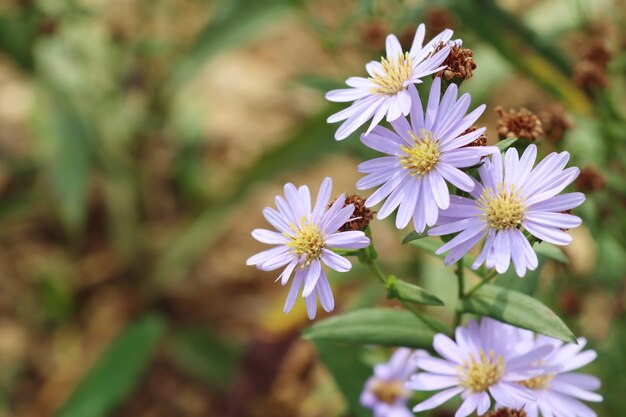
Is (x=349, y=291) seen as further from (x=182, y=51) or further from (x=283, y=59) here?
(x=283, y=59)

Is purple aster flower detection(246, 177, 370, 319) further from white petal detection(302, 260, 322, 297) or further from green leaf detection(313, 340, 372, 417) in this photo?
green leaf detection(313, 340, 372, 417)

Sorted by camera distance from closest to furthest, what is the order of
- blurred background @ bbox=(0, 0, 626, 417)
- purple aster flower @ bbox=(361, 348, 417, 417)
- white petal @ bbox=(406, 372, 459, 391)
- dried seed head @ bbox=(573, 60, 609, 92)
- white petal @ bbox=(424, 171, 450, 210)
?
white petal @ bbox=(424, 171, 450, 210), white petal @ bbox=(406, 372, 459, 391), purple aster flower @ bbox=(361, 348, 417, 417), dried seed head @ bbox=(573, 60, 609, 92), blurred background @ bbox=(0, 0, 626, 417)

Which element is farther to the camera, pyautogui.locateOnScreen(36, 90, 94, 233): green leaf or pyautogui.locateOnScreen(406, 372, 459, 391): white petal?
pyautogui.locateOnScreen(36, 90, 94, 233): green leaf

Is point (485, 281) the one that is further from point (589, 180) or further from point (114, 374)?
point (114, 374)

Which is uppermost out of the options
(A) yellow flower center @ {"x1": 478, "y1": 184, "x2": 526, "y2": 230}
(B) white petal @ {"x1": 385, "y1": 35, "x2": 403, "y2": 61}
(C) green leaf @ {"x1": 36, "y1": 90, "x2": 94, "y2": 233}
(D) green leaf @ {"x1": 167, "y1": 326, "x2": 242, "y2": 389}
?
(C) green leaf @ {"x1": 36, "y1": 90, "x2": 94, "y2": 233}

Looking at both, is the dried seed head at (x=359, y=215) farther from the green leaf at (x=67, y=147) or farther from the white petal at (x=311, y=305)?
the green leaf at (x=67, y=147)

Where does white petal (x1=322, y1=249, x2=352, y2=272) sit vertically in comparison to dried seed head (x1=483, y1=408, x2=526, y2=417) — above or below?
above

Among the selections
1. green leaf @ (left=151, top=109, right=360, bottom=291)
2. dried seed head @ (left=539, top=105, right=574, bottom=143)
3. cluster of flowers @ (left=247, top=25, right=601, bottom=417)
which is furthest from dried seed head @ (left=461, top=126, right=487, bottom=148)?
green leaf @ (left=151, top=109, right=360, bottom=291)
